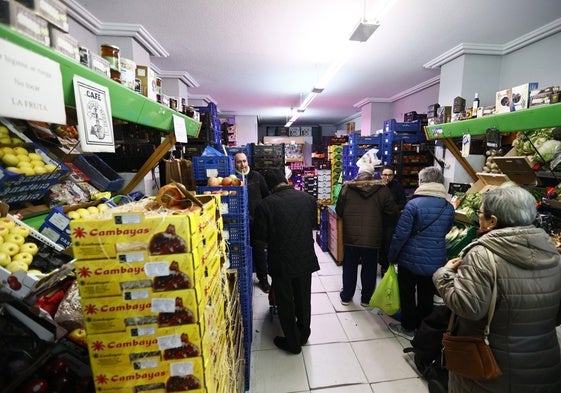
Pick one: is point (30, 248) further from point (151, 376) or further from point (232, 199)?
point (232, 199)

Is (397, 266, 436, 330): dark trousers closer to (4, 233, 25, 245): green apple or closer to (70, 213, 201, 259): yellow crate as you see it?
(70, 213, 201, 259): yellow crate

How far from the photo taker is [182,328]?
0.97m

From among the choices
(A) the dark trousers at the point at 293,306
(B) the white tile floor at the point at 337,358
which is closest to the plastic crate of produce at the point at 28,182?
(A) the dark trousers at the point at 293,306

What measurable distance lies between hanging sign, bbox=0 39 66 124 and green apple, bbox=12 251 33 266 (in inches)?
30.9

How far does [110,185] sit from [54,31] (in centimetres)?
159

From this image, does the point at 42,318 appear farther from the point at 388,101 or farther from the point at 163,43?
the point at 388,101

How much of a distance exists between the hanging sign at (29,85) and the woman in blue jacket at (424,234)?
2.89m

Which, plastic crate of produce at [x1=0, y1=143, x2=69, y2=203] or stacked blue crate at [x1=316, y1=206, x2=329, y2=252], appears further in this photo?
stacked blue crate at [x1=316, y1=206, x2=329, y2=252]

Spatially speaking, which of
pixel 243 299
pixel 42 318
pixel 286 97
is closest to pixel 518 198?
pixel 243 299

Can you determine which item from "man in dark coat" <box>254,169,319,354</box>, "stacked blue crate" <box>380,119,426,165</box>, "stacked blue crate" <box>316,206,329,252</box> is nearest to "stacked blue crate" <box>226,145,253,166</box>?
"stacked blue crate" <box>316,206,329,252</box>

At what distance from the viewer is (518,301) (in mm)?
1452

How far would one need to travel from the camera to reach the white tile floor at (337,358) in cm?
242

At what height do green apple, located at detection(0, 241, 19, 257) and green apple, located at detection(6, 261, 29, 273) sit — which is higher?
green apple, located at detection(0, 241, 19, 257)

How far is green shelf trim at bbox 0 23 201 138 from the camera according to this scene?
0.70 m
